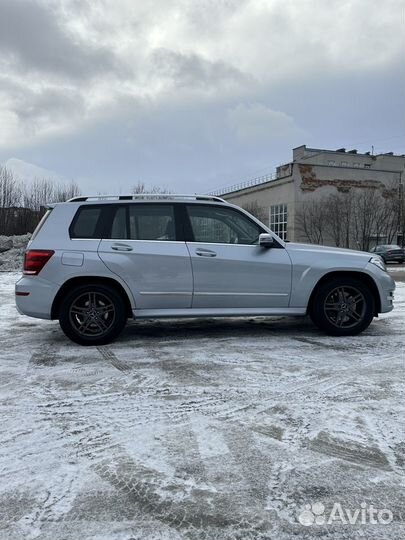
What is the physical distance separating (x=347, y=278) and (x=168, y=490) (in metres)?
4.36

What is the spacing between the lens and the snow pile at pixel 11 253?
803 inches

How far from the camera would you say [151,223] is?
5938mm

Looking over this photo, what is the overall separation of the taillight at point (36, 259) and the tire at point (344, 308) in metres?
3.50

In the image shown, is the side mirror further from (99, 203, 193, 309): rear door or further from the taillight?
the taillight

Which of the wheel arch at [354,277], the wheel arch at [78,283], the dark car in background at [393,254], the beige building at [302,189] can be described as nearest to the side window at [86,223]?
the wheel arch at [78,283]

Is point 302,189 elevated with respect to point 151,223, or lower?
elevated

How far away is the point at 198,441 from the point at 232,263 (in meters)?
3.07

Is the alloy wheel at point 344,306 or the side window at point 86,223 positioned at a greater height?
the side window at point 86,223

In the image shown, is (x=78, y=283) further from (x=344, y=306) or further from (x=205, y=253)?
(x=344, y=306)

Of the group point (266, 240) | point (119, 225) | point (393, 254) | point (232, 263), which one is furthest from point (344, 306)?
point (393, 254)

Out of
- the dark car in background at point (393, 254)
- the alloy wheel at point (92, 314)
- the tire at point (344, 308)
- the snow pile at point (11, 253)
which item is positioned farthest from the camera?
the dark car in background at point (393, 254)

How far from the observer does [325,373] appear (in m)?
4.59
